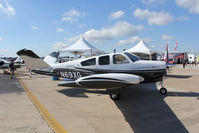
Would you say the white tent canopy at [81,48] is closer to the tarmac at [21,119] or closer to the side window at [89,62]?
the side window at [89,62]

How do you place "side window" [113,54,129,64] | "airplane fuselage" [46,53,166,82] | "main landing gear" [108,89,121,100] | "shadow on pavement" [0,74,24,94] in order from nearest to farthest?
1. "main landing gear" [108,89,121,100]
2. "airplane fuselage" [46,53,166,82]
3. "side window" [113,54,129,64]
4. "shadow on pavement" [0,74,24,94]

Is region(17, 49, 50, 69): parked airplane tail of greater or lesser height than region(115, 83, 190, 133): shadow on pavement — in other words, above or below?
above

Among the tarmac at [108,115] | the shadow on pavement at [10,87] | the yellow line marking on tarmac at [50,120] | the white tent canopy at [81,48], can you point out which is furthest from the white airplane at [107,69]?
the white tent canopy at [81,48]

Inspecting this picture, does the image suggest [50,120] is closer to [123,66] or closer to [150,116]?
[150,116]

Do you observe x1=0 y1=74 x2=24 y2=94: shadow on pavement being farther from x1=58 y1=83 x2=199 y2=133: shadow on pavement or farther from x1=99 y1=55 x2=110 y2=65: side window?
x1=58 y1=83 x2=199 y2=133: shadow on pavement

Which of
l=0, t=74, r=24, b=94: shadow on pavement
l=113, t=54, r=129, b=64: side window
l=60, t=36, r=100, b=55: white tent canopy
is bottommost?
l=0, t=74, r=24, b=94: shadow on pavement

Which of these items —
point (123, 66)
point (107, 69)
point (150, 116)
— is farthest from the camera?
point (107, 69)

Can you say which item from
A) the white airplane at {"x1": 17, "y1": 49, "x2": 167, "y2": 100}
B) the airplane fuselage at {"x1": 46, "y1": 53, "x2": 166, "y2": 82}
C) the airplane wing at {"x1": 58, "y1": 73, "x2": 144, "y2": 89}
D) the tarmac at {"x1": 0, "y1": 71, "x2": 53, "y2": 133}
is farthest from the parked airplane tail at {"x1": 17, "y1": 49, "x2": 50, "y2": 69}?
the airplane wing at {"x1": 58, "y1": 73, "x2": 144, "y2": 89}

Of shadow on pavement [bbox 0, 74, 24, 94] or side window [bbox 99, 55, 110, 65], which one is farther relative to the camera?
shadow on pavement [bbox 0, 74, 24, 94]

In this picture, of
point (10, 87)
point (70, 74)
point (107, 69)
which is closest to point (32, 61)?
point (10, 87)

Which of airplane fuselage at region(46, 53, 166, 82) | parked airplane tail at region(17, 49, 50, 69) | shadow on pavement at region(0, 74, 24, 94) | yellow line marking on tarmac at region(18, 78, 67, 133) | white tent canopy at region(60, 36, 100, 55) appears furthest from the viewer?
white tent canopy at region(60, 36, 100, 55)

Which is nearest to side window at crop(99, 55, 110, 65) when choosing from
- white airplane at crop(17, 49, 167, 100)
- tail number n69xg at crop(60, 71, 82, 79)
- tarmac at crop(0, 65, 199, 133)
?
white airplane at crop(17, 49, 167, 100)

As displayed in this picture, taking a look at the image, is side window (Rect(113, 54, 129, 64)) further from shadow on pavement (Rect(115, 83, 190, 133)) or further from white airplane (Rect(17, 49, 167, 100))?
shadow on pavement (Rect(115, 83, 190, 133))

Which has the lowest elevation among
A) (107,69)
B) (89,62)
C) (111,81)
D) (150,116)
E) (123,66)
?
(150,116)
